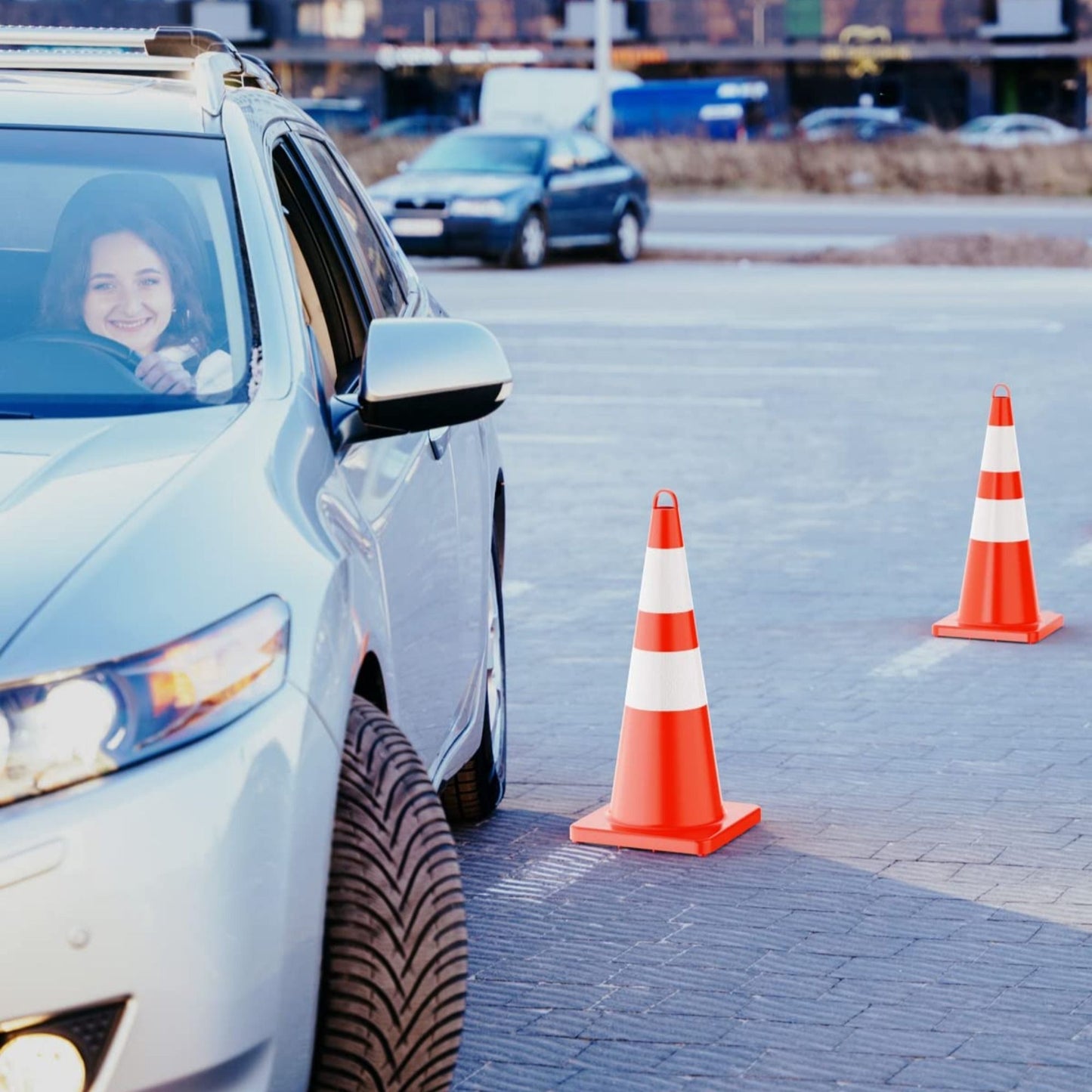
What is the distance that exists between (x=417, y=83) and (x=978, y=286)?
50816 mm

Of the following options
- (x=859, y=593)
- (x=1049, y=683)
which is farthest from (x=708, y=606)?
(x=1049, y=683)

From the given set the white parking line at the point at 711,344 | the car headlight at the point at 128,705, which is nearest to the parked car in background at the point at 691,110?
the white parking line at the point at 711,344

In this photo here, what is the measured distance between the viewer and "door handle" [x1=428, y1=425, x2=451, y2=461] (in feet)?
14.9

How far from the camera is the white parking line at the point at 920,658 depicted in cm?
753


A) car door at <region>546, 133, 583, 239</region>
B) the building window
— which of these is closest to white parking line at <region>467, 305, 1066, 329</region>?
car door at <region>546, 133, 583, 239</region>

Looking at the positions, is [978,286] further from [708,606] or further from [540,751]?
[540,751]

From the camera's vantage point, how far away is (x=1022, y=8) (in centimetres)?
6681

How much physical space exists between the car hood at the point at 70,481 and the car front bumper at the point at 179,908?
0.28 metres

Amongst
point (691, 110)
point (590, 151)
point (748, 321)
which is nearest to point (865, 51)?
point (691, 110)

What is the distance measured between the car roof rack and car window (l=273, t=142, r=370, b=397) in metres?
0.20

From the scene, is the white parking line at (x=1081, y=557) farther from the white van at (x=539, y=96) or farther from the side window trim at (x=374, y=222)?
the white van at (x=539, y=96)

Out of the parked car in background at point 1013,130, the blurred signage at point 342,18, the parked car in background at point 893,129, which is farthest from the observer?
the blurred signage at point 342,18

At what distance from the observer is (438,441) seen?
15.1 ft

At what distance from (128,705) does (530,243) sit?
81.1ft
